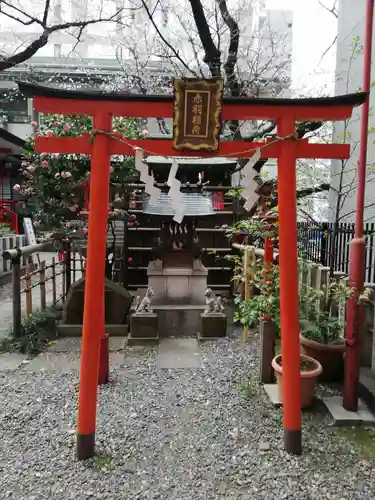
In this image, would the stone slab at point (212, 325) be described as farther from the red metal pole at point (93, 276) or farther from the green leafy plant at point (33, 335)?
the red metal pole at point (93, 276)

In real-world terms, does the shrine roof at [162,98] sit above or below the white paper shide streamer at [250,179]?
above

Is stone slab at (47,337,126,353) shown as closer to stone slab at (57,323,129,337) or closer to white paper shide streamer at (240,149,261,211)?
stone slab at (57,323,129,337)

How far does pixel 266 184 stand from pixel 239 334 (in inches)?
116

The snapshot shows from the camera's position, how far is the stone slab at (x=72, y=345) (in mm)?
6043

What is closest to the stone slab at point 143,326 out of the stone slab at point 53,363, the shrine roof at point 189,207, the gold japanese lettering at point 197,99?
the stone slab at point 53,363

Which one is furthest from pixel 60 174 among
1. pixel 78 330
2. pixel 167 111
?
pixel 167 111

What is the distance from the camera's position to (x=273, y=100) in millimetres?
3293

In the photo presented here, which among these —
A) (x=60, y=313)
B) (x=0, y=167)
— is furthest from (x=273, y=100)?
(x=0, y=167)

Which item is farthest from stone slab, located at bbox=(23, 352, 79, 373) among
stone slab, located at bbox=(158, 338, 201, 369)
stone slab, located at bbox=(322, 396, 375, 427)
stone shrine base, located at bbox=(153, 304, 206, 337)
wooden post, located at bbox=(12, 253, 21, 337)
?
stone slab, located at bbox=(322, 396, 375, 427)

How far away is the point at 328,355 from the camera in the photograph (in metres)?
4.62

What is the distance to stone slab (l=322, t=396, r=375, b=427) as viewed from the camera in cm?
379

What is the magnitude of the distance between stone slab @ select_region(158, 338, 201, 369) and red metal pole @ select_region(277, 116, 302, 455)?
2205 millimetres

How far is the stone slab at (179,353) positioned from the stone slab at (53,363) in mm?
1297

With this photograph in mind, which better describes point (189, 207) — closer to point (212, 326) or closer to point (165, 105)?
point (212, 326)
